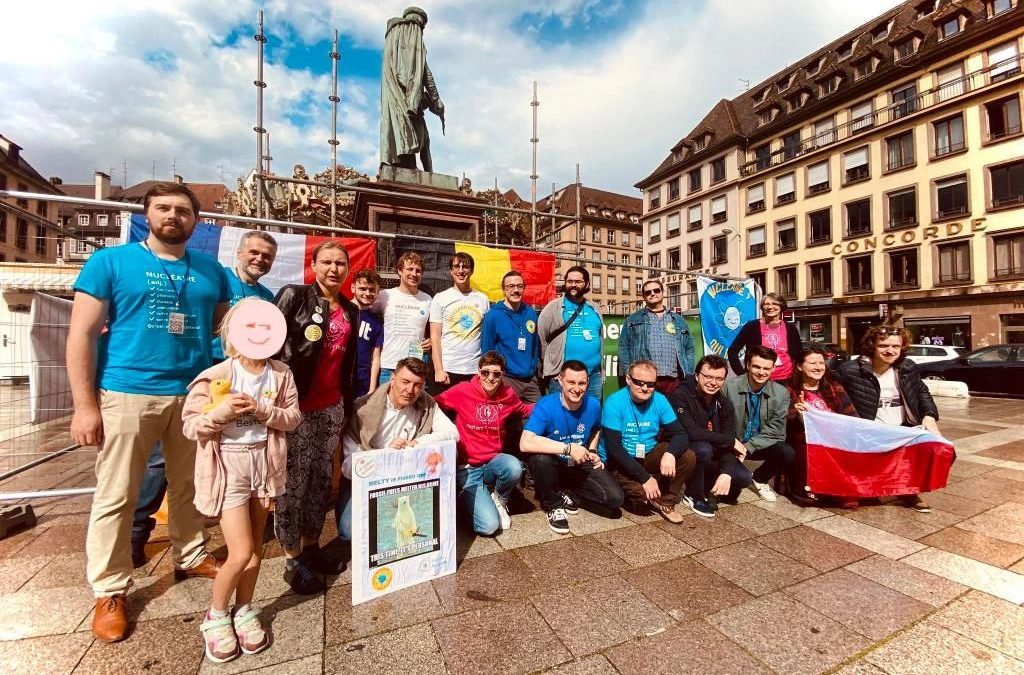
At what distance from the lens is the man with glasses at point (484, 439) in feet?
12.0

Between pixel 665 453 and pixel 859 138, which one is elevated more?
pixel 859 138

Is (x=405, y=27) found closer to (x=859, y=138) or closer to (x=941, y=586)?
(x=941, y=586)

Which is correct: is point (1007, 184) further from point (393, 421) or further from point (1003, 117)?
point (393, 421)

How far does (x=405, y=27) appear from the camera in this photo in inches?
341

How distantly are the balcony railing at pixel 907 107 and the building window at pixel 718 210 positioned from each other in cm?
306

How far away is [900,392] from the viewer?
4.51 meters

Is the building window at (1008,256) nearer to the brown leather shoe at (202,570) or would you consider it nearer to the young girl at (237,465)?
the young girl at (237,465)

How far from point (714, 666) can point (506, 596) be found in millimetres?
1097

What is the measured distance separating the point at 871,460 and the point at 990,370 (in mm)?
13496

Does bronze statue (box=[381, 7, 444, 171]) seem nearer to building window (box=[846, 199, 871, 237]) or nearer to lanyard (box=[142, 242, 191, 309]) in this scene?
lanyard (box=[142, 242, 191, 309])

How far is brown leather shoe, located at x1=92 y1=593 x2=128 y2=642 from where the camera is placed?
2.18 m

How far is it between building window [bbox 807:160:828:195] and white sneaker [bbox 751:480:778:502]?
3354 cm

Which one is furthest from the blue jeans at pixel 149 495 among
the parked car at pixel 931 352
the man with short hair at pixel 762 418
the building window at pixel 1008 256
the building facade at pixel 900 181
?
the building window at pixel 1008 256

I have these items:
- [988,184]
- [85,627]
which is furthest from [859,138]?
[85,627]
